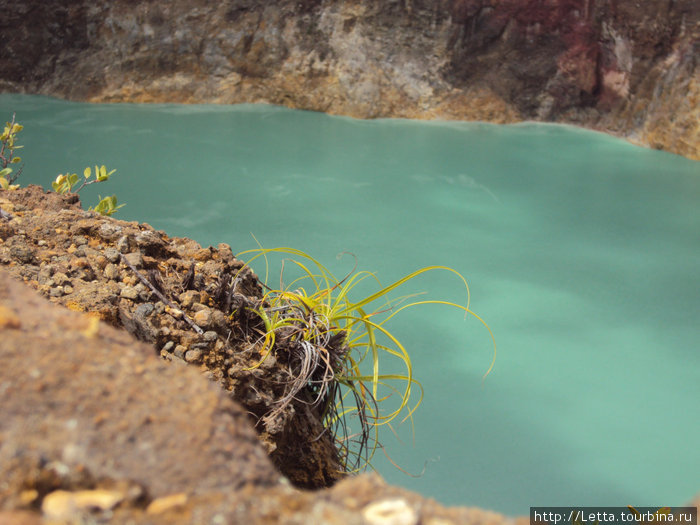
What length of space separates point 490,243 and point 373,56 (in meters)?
2.54

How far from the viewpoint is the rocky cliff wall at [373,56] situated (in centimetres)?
438

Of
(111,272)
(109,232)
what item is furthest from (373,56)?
(111,272)

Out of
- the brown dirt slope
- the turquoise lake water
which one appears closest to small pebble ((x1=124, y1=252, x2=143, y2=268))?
the brown dirt slope

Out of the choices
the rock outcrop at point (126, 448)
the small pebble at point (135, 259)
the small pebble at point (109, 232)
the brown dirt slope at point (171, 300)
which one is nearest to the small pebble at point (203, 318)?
the brown dirt slope at point (171, 300)

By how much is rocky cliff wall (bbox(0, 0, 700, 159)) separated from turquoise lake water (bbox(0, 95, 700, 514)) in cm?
23

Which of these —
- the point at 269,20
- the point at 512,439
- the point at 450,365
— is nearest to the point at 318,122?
the point at 269,20

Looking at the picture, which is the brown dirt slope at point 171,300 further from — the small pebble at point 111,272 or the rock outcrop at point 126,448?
the rock outcrop at point 126,448

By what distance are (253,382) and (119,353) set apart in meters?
0.64

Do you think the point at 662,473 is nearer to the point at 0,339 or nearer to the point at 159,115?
the point at 0,339

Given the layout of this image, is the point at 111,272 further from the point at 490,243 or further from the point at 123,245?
the point at 490,243

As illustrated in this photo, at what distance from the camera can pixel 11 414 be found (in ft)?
1.38

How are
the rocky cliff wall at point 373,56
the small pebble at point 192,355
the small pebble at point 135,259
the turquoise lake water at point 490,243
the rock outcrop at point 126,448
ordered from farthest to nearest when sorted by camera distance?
the rocky cliff wall at point 373,56 < the turquoise lake water at point 490,243 < the small pebble at point 135,259 < the small pebble at point 192,355 < the rock outcrop at point 126,448

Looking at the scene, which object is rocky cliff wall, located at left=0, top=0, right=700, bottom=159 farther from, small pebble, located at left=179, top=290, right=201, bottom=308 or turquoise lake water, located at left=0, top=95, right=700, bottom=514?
small pebble, located at left=179, top=290, right=201, bottom=308

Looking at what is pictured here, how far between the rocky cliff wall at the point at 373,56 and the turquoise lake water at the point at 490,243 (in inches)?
9.0
